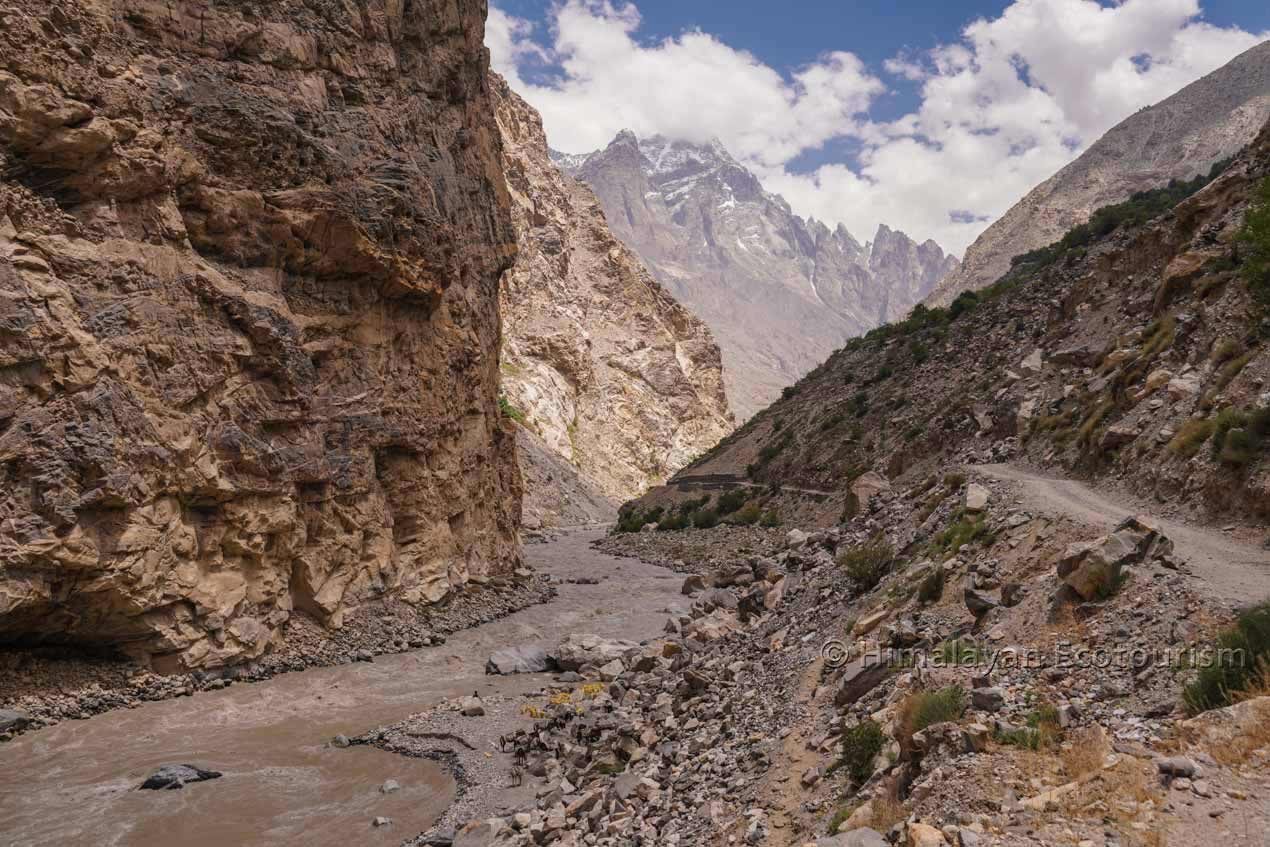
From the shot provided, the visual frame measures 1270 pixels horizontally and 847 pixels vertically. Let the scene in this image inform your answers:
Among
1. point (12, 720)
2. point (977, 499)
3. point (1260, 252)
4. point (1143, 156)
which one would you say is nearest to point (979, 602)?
point (977, 499)

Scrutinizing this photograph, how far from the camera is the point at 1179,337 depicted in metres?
16.7

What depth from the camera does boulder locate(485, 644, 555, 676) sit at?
21344mm

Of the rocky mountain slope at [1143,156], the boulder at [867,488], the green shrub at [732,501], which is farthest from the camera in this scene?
the rocky mountain slope at [1143,156]

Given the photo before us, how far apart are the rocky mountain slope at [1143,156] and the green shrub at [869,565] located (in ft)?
275

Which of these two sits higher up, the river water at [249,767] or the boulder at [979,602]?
the boulder at [979,602]

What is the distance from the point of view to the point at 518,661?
21.7 meters

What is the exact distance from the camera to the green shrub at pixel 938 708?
282 inches

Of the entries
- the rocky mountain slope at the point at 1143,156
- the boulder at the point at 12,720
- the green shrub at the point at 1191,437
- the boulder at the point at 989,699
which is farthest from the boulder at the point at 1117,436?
the rocky mountain slope at the point at 1143,156

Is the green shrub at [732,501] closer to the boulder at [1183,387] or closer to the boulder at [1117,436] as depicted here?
the boulder at [1117,436]

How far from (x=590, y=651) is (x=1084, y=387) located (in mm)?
15324

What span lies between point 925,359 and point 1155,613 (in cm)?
3747

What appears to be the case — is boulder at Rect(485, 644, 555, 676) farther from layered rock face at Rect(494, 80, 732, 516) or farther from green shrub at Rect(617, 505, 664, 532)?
layered rock face at Rect(494, 80, 732, 516)

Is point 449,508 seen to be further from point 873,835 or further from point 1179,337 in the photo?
point 873,835

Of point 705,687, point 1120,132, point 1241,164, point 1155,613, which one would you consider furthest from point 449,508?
point 1120,132
